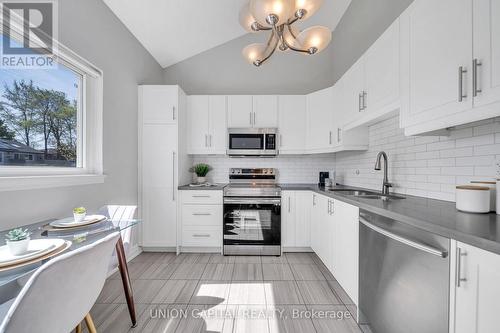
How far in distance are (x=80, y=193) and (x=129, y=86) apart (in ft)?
4.69

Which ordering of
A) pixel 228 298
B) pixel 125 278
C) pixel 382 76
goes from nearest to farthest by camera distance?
pixel 125 278 → pixel 382 76 → pixel 228 298

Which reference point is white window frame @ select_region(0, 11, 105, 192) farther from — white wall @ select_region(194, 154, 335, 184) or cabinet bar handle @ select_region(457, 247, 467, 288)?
cabinet bar handle @ select_region(457, 247, 467, 288)

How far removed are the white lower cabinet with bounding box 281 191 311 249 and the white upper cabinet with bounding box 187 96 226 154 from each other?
118 centimetres

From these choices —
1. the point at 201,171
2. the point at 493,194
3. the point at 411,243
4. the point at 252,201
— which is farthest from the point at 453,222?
the point at 201,171

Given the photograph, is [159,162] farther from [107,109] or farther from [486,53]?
[486,53]

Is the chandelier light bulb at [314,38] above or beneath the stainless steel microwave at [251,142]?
above

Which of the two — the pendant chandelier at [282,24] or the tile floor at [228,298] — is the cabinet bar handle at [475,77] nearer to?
the pendant chandelier at [282,24]

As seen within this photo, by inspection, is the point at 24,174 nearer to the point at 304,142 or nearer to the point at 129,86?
the point at 129,86

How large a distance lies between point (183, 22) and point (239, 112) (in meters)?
1.31

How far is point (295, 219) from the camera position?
2922mm

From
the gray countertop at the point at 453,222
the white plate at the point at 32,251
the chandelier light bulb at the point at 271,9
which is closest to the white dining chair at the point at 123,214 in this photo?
the white plate at the point at 32,251

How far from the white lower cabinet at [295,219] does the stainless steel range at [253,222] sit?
0.26 feet

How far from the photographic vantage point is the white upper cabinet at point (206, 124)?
127 inches

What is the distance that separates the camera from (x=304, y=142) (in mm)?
3238
